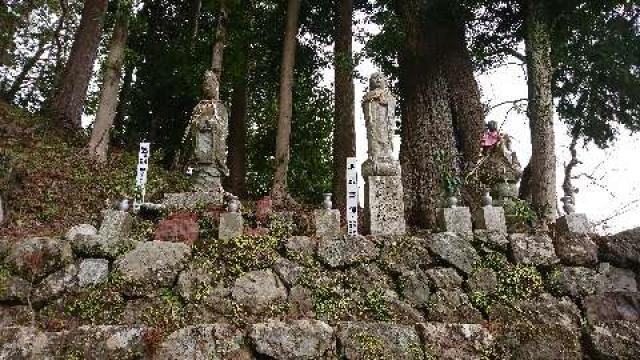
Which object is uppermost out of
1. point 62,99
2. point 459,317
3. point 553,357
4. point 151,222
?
point 62,99

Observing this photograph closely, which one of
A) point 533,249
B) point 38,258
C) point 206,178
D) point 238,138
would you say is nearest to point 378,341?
point 533,249

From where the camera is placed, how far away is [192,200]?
292 inches

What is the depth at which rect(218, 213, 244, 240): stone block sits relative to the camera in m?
6.53

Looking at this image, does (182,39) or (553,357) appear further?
(182,39)

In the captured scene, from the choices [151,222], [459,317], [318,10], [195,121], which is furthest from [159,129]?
[459,317]

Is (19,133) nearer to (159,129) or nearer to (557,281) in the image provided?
(159,129)

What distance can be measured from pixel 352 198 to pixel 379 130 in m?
1.10

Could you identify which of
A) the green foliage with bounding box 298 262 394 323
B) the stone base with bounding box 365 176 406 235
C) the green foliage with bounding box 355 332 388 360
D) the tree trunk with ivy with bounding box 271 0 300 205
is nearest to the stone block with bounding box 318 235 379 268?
the green foliage with bounding box 298 262 394 323

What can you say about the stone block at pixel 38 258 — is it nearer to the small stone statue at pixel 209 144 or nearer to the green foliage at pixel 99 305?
the green foliage at pixel 99 305

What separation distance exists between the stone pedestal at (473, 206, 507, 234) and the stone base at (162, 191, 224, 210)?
3486mm

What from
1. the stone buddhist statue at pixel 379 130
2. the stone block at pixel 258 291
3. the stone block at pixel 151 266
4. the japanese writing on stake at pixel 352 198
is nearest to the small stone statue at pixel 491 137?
the stone buddhist statue at pixel 379 130

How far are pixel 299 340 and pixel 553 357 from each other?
2.72 meters

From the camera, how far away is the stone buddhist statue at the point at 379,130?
6.96m

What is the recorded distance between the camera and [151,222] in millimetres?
7105
